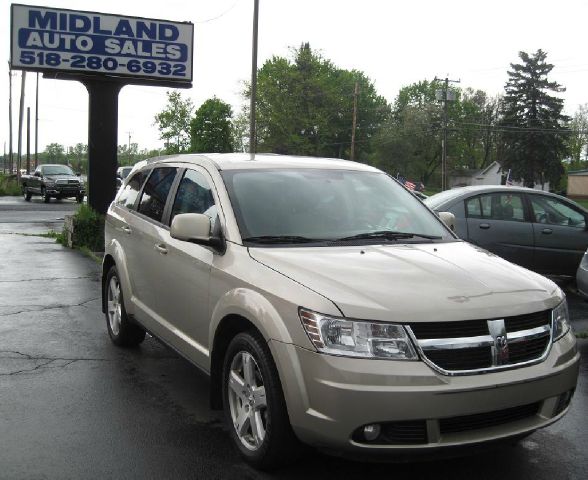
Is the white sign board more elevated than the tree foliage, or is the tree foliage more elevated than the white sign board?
the tree foliage

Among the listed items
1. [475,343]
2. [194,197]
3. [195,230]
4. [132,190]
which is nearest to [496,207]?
[132,190]

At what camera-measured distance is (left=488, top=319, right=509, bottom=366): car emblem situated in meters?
3.20

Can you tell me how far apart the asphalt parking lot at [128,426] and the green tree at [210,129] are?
79.6 metres

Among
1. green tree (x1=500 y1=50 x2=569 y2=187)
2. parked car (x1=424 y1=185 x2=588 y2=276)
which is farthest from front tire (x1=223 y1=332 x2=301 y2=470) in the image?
green tree (x1=500 y1=50 x2=569 y2=187)

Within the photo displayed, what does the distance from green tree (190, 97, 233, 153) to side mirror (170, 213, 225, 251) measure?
8178 cm

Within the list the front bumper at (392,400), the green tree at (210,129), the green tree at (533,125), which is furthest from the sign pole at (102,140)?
the green tree at (210,129)

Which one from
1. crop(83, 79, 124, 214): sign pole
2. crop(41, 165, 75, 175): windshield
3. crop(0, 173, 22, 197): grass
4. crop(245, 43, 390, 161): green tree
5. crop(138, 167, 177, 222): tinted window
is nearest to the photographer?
crop(138, 167, 177, 222): tinted window

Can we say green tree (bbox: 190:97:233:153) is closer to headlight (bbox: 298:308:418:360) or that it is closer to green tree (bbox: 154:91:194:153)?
green tree (bbox: 154:91:194:153)

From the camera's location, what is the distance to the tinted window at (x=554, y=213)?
31.2ft

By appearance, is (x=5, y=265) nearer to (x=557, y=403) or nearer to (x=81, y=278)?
(x=81, y=278)

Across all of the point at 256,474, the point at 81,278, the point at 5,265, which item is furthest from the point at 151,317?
the point at 5,265

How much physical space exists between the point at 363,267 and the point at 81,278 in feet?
23.8

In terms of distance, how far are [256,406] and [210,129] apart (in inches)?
3336

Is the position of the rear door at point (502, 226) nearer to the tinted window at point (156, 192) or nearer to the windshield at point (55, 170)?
the tinted window at point (156, 192)
